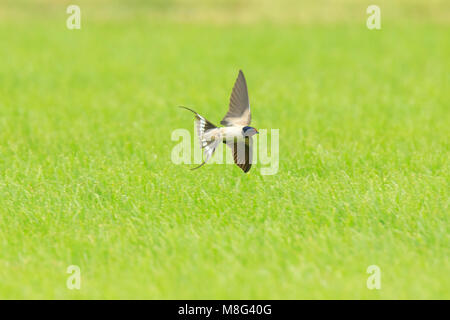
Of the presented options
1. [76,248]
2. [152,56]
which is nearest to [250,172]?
[76,248]

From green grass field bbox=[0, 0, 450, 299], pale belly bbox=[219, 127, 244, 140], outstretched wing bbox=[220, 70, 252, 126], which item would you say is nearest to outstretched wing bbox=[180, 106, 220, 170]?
pale belly bbox=[219, 127, 244, 140]

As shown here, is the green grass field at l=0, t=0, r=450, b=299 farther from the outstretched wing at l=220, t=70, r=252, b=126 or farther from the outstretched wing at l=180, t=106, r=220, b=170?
the outstretched wing at l=220, t=70, r=252, b=126

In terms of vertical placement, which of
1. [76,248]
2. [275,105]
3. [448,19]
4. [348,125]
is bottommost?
[76,248]

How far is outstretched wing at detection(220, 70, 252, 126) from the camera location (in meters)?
5.89

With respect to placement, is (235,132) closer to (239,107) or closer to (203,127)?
(203,127)

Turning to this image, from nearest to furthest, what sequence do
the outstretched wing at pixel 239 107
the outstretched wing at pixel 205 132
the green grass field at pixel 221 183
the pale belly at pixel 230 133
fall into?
the green grass field at pixel 221 183, the pale belly at pixel 230 133, the outstretched wing at pixel 205 132, the outstretched wing at pixel 239 107

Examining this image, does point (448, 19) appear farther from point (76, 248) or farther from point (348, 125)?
point (76, 248)

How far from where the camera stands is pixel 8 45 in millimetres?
15375

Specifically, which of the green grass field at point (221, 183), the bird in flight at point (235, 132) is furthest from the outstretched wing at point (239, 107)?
the green grass field at point (221, 183)

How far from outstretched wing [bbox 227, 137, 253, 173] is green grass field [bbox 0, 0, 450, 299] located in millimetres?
231

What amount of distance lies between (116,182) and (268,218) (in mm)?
1597

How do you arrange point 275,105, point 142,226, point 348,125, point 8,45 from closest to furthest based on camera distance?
point 142,226 → point 348,125 → point 275,105 → point 8,45

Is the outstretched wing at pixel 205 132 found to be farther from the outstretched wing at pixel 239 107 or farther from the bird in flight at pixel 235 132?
the outstretched wing at pixel 239 107

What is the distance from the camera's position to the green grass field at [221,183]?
14.5 feet
